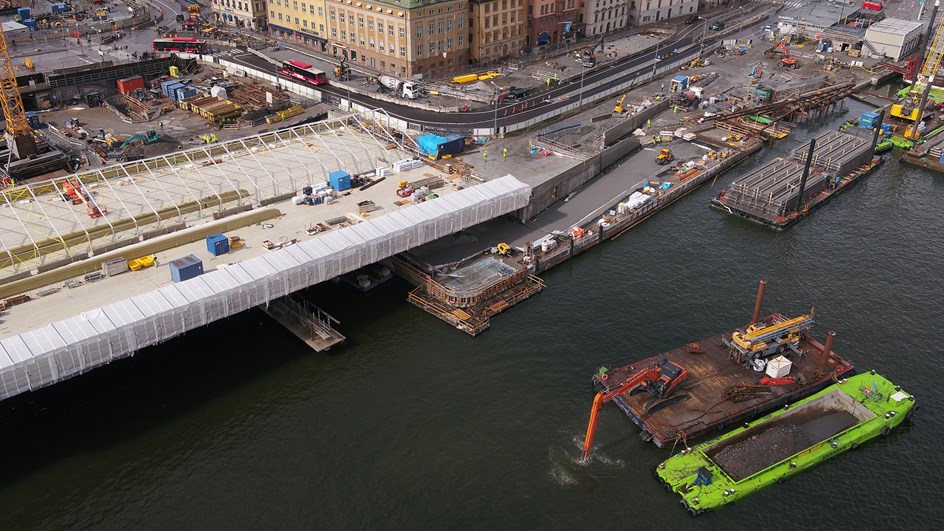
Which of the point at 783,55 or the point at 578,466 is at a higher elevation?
the point at 783,55

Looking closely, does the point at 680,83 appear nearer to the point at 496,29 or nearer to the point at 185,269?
the point at 496,29

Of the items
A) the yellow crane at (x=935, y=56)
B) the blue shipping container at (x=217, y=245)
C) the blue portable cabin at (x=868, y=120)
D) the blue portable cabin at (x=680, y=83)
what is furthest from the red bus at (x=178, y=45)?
the yellow crane at (x=935, y=56)

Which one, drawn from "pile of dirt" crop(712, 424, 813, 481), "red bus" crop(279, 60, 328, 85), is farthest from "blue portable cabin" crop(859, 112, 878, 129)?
"red bus" crop(279, 60, 328, 85)

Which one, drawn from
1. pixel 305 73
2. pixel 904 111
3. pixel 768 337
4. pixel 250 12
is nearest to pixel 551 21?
pixel 305 73

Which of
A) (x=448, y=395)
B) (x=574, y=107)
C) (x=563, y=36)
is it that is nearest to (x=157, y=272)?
(x=448, y=395)

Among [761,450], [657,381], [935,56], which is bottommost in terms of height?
[761,450]

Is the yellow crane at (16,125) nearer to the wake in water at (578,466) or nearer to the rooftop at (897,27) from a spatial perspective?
the wake in water at (578,466)

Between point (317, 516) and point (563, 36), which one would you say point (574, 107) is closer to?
point (563, 36)
